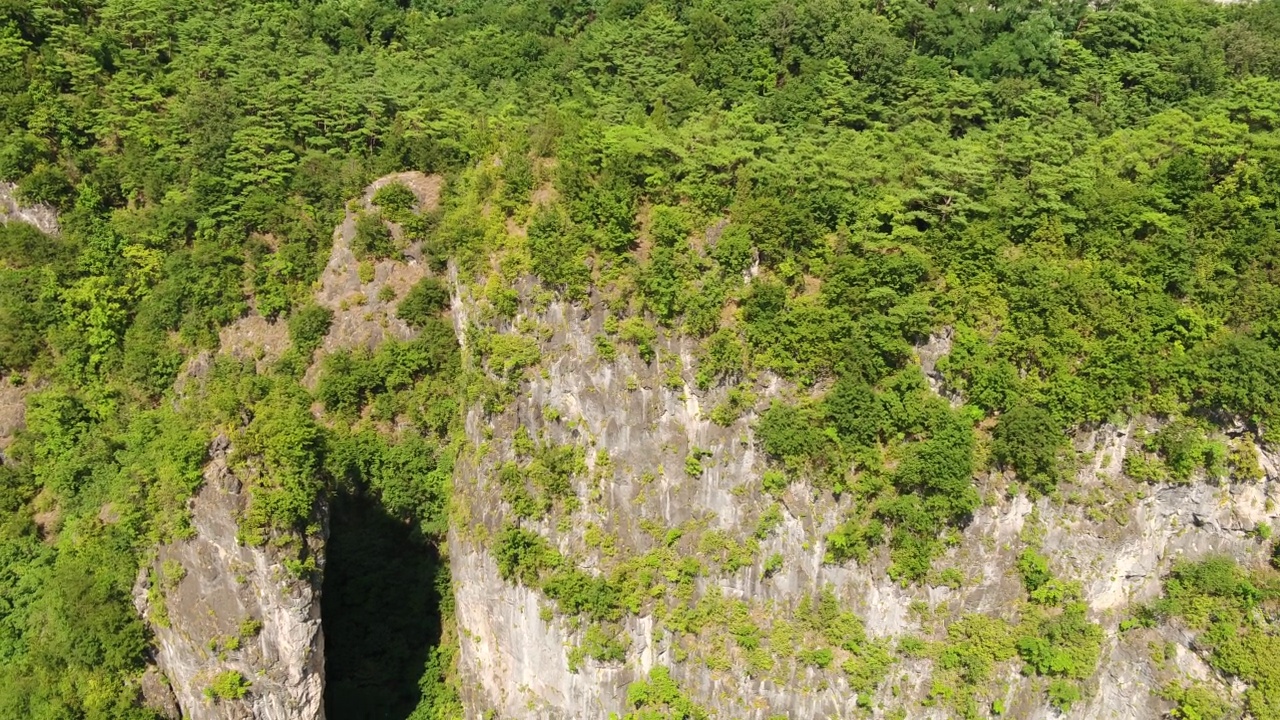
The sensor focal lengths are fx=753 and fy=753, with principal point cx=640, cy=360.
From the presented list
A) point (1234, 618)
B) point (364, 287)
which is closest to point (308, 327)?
point (364, 287)

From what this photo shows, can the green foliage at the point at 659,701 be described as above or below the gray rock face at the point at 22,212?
below

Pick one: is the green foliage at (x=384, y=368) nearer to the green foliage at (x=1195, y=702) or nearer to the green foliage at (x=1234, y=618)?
the green foliage at (x=1234, y=618)

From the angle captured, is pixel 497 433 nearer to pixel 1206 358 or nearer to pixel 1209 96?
pixel 1206 358

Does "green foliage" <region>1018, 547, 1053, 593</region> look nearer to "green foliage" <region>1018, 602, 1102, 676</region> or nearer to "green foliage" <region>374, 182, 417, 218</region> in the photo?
"green foliage" <region>1018, 602, 1102, 676</region>

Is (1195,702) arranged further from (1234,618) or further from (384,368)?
(384,368)

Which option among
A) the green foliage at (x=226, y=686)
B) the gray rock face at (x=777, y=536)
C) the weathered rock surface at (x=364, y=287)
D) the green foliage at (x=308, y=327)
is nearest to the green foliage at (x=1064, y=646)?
the gray rock face at (x=777, y=536)

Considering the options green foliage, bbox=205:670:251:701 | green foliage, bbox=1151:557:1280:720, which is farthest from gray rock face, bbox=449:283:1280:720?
green foliage, bbox=205:670:251:701
